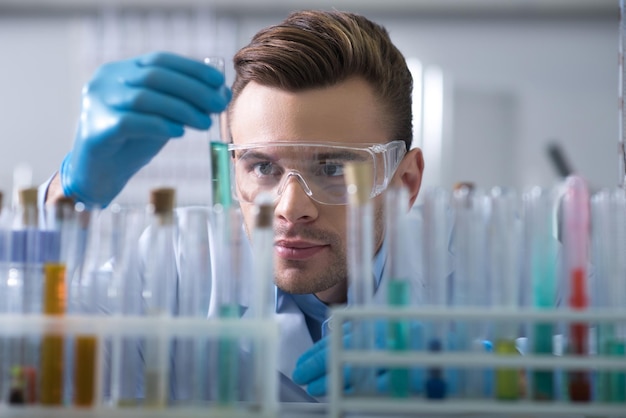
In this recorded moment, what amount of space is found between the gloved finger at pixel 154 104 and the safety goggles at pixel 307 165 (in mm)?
305

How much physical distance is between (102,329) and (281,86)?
997 mm

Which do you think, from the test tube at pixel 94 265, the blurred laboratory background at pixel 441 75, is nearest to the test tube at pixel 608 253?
the test tube at pixel 94 265

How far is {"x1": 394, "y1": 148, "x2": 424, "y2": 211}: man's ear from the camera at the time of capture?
1978 mm

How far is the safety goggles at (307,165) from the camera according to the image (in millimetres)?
1653

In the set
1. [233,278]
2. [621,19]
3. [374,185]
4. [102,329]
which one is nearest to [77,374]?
[102,329]

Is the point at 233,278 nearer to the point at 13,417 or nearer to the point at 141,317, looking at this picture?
the point at 141,317

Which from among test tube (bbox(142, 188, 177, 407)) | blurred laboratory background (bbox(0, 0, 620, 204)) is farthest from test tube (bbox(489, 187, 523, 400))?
blurred laboratory background (bbox(0, 0, 620, 204))

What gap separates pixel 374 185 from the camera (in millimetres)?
1745

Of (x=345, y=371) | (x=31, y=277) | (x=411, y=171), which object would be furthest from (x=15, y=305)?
(x=411, y=171)

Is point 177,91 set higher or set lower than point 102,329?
higher

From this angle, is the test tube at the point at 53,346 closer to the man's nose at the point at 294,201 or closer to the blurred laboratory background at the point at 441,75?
the man's nose at the point at 294,201

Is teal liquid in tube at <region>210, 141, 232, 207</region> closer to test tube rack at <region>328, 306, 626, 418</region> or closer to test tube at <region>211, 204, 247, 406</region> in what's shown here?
test tube at <region>211, 204, 247, 406</region>

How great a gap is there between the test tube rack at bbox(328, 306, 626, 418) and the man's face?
2.43ft

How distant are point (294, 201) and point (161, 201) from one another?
66cm
